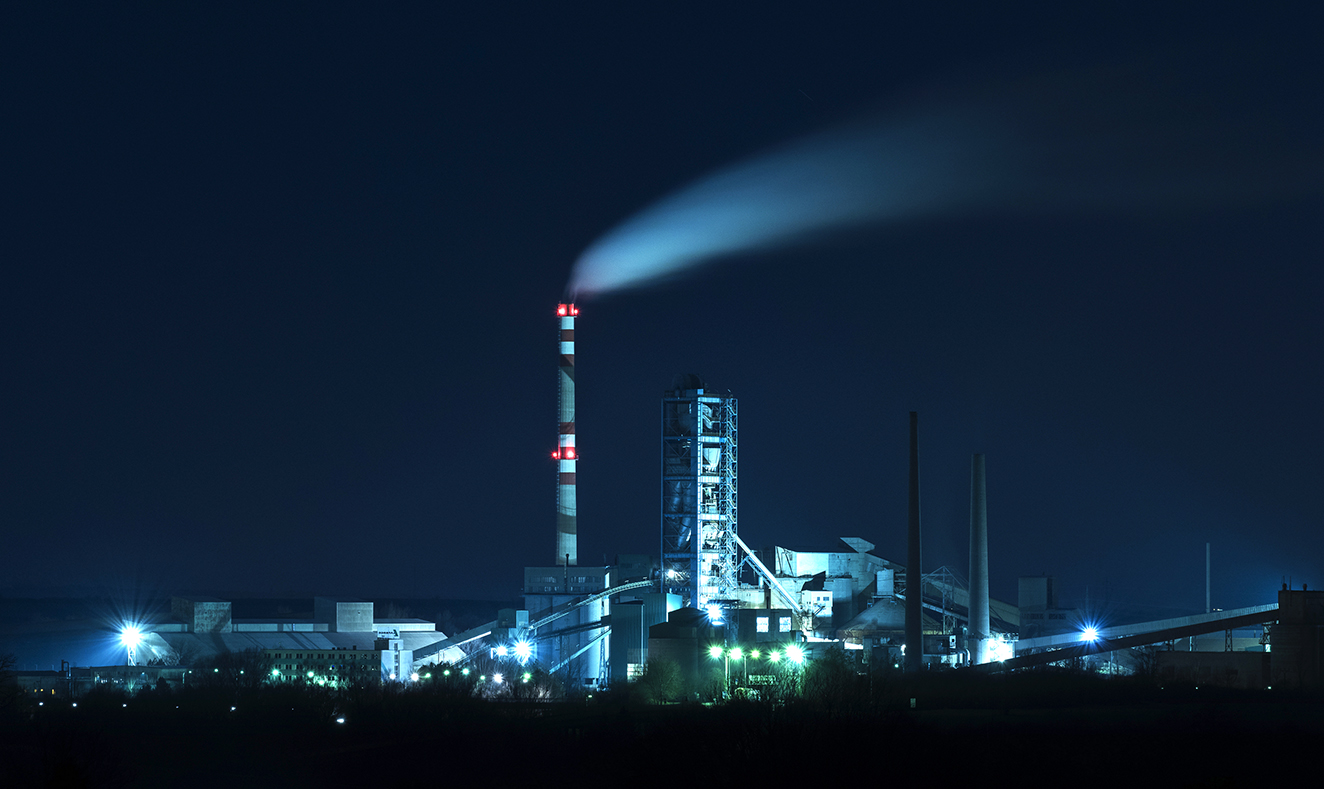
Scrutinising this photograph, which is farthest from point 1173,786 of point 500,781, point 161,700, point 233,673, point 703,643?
point 233,673

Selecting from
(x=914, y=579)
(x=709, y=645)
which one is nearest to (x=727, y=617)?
(x=709, y=645)

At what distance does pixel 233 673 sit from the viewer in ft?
238

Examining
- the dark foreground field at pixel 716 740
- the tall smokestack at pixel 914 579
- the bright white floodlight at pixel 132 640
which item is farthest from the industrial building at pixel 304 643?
the tall smokestack at pixel 914 579

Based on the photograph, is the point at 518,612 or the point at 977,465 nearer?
the point at 977,465

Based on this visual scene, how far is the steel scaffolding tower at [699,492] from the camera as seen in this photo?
219 ft

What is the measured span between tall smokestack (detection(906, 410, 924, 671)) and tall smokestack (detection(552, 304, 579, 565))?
24.3 meters

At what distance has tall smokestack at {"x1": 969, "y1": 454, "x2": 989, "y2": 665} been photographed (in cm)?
6562

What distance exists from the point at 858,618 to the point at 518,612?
15810mm

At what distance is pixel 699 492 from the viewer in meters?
66.3

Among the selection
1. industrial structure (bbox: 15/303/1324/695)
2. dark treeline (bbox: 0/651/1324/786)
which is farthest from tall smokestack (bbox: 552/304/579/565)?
dark treeline (bbox: 0/651/1324/786)

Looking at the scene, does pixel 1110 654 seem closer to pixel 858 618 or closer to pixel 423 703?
pixel 858 618

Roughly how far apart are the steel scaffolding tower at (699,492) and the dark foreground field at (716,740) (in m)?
12.4

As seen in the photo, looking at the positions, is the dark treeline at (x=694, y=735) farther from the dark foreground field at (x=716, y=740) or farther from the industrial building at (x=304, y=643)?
the industrial building at (x=304, y=643)

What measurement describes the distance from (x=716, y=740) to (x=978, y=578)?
2844 centimetres
